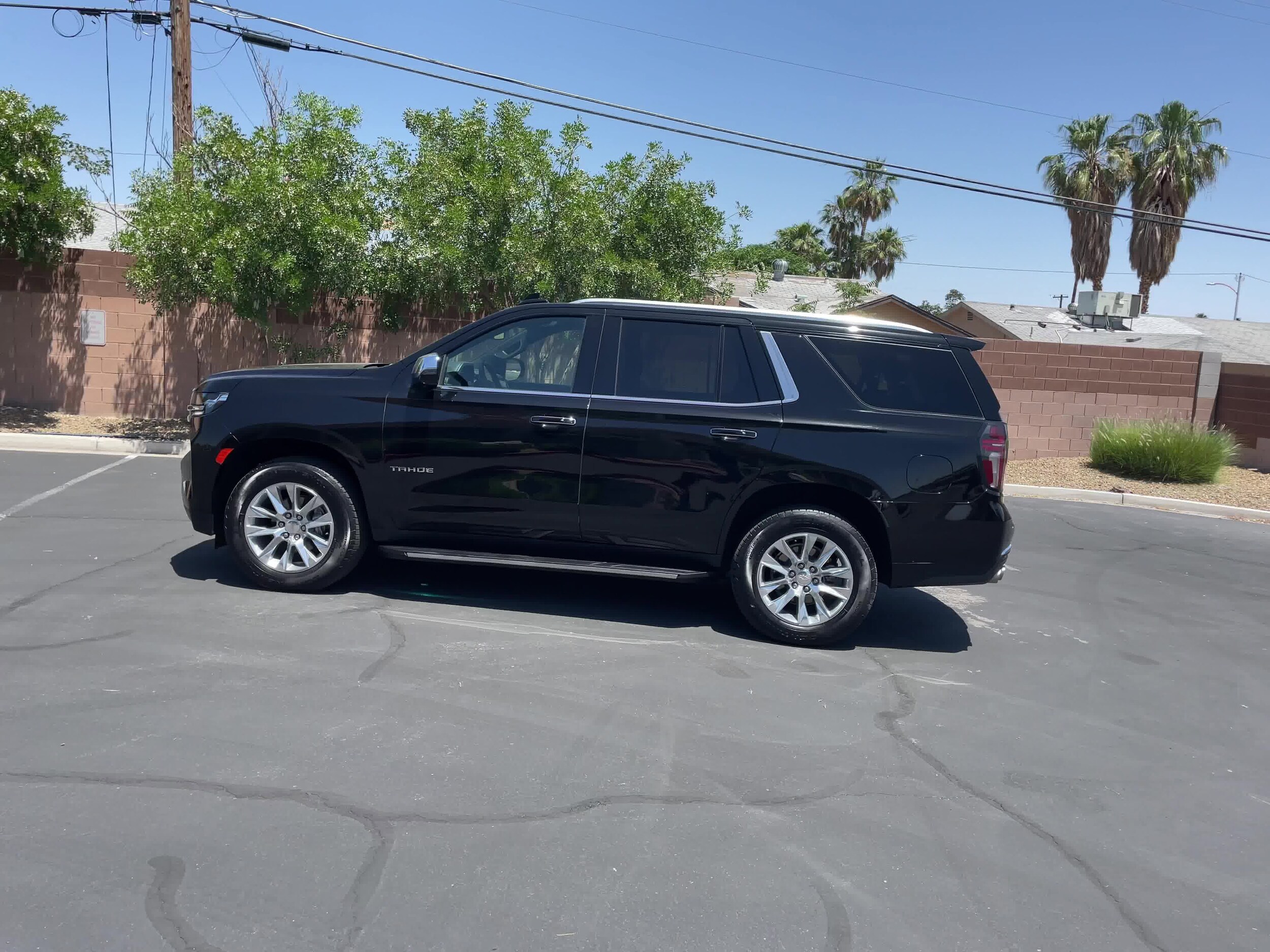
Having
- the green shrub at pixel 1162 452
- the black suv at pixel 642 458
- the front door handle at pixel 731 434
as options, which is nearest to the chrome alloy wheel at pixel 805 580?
the black suv at pixel 642 458

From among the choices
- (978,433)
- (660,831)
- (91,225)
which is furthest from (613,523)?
(91,225)

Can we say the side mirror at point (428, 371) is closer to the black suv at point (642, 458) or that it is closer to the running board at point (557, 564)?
the black suv at point (642, 458)

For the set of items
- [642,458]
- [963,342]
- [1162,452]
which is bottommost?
[1162,452]

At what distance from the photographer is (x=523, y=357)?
691 cm

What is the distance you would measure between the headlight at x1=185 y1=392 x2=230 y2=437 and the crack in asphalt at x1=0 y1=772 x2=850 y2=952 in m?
3.21

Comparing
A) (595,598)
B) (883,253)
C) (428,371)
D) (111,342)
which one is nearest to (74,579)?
(428,371)

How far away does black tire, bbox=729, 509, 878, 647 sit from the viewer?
21.4 ft

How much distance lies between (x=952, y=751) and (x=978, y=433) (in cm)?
222

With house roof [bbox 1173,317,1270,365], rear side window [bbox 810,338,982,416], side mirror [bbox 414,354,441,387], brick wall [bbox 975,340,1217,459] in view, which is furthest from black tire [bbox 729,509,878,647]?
house roof [bbox 1173,317,1270,365]

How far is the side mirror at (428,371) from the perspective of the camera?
669 cm

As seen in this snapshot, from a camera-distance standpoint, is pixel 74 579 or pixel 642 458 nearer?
pixel 642 458

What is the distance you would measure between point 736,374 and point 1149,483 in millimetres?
11210

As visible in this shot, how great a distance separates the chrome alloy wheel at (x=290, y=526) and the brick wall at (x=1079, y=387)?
13003 mm

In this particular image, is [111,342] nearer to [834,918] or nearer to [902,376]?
[902,376]
